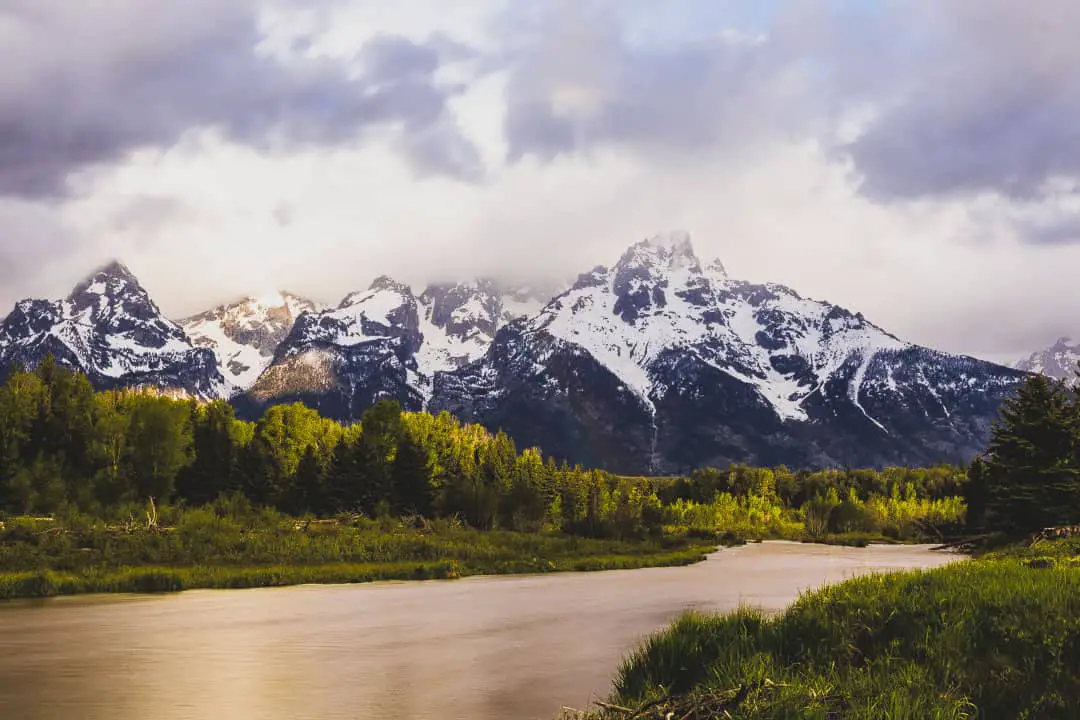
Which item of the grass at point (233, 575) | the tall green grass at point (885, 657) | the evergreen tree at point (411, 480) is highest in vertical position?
the evergreen tree at point (411, 480)

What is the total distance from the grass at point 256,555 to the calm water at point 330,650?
3150 millimetres

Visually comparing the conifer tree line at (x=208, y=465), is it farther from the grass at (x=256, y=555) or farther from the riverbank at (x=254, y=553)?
the grass at (x=256, y=555)

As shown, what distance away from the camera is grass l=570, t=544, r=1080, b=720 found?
12484 millimetres

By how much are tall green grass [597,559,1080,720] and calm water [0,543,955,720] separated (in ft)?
11.2

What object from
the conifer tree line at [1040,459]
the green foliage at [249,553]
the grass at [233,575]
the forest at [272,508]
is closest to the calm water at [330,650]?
the grass at [233,575]

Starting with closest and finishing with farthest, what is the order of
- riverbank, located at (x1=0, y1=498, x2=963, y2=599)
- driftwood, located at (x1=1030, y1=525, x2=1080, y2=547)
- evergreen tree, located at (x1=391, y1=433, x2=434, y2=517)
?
driftwood, located at (x1=1030, y1=525, x2=1080, y2=547) < riverbank, located at (x1=0, y1=498, x2=963, y2=599) < evergreen tree, located at (x1=391, y1=433, x2=434, y2=517)

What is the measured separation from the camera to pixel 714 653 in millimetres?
17359

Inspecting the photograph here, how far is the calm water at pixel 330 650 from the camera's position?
19.8m

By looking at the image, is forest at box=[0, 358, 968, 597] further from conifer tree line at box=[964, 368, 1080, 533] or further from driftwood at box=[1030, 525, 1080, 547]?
driftwood at box=[1030, 525, 1080, 547]

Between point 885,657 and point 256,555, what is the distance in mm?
49990

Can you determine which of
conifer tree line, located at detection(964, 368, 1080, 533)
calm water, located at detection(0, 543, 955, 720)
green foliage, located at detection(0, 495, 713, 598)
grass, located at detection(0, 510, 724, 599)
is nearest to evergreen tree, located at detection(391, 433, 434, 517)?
green foliage, located at detection(0, 495, 713, 598)

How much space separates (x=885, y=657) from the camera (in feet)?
52.6

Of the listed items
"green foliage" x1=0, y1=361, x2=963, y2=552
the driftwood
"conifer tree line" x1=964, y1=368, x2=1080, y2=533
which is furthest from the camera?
"green foliage" x1=0, y1=361, x2=963, y2=552

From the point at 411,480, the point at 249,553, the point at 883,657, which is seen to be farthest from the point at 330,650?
the point at 411,480
